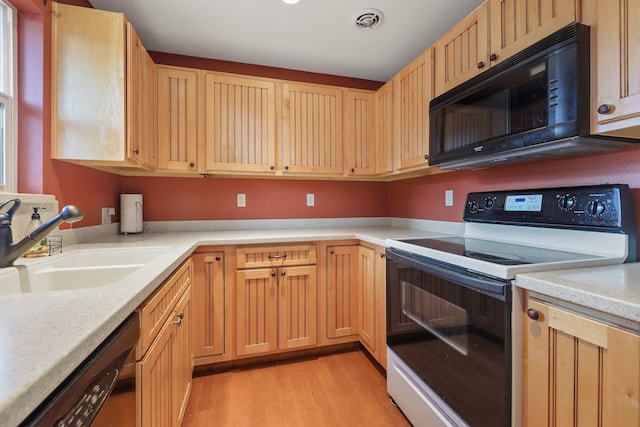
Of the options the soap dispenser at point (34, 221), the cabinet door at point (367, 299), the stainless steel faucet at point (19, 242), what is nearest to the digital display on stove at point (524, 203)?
the cabinet door at point (367, 299)

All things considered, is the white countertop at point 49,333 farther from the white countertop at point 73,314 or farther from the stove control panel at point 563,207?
the stove control panel at point 563,207

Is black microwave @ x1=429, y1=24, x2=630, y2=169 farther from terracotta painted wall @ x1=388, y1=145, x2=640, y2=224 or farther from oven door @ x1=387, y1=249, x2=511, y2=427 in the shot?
oven door @ x1=387, y1=249, x2=511, y2=427

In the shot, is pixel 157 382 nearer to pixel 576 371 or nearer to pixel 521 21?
pixel 576 371

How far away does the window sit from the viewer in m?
1.28

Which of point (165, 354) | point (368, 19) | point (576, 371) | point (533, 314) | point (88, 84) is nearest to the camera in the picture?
point (576, 371)

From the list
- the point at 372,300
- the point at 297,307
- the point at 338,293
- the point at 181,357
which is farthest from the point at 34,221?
the point at 372,300

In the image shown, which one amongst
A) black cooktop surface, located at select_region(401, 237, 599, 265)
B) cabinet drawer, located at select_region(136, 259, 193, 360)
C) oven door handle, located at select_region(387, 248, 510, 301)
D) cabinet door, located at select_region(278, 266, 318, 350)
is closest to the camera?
cabinet drawer, located at select_region(136, 259, 193, 360)

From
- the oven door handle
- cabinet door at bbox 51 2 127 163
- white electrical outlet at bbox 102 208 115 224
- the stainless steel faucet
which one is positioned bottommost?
the oven door handle

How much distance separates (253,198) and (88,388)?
2026 mm

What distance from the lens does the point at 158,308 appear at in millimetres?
1027

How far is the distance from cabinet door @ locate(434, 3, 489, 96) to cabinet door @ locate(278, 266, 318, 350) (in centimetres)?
149

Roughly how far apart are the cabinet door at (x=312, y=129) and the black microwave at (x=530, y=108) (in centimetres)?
99

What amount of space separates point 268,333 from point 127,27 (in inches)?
80.1

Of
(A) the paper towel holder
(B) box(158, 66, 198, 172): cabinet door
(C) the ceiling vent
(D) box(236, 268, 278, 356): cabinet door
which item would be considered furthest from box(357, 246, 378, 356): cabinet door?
(A) the paper towel holder
